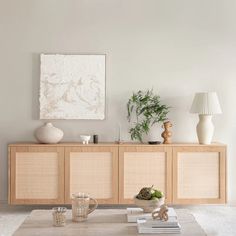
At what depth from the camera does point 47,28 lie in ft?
18.1

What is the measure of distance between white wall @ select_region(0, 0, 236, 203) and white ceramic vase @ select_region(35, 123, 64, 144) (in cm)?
30

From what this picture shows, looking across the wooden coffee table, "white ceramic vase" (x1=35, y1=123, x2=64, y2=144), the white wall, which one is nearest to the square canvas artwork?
the white wall

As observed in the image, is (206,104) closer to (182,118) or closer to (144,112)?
(182,118)

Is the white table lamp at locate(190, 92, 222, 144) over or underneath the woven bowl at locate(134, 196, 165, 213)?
over

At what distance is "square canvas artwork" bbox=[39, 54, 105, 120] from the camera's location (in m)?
5.50

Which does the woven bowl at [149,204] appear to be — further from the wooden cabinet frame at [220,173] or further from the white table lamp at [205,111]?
the white table lamp at [205,111]

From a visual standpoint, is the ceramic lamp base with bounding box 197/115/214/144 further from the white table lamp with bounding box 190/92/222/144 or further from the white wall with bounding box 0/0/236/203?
the white wall with bounding box 0/0/236/203

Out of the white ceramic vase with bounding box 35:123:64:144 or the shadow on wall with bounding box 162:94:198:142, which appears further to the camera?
the shadow on wall with bounding box 162:94:198:142

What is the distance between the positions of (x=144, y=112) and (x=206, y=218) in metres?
1.37

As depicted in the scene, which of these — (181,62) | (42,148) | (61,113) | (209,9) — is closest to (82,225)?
(42,148)

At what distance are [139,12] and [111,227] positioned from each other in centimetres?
317

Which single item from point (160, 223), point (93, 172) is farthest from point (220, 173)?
point (160, 223)

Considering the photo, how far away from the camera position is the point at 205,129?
5.23 meters

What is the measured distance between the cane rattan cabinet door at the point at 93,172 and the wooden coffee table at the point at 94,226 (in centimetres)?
174
